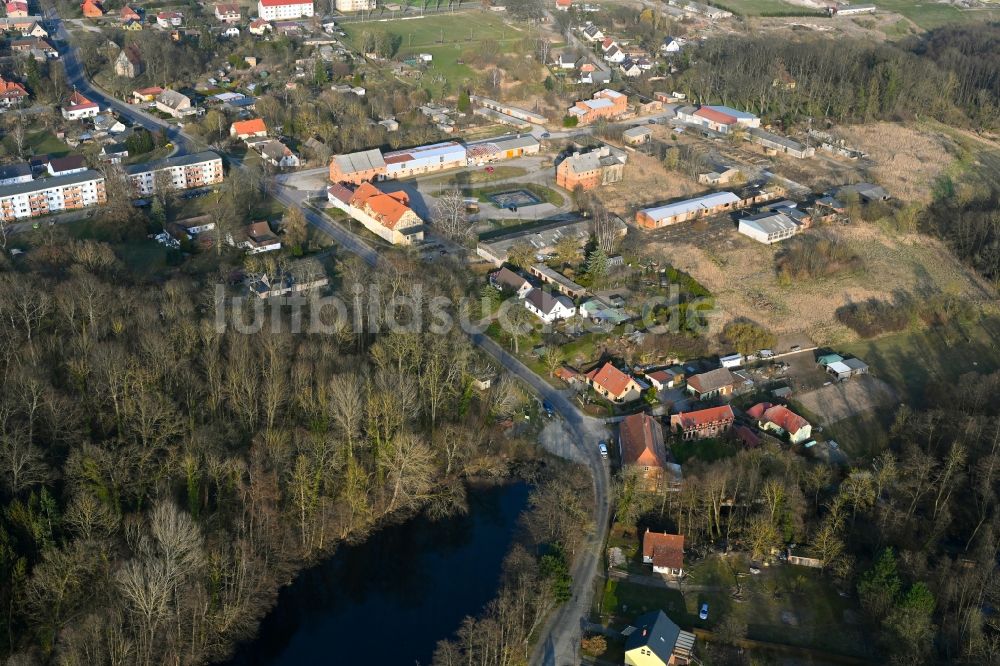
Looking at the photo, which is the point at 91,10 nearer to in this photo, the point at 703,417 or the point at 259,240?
the point at 259,240

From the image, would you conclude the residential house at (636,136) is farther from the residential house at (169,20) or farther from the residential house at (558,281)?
the residential house at (169,20)

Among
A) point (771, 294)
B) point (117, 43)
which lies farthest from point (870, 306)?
point (117, 43)

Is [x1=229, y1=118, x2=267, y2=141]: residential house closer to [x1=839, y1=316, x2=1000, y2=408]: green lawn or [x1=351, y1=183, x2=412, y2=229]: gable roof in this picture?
[x1=351, y1=183, x2=412, y2=229]: gable roof

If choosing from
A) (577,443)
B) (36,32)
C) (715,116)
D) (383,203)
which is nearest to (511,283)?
(383,203)

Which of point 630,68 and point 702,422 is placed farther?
point 630,68

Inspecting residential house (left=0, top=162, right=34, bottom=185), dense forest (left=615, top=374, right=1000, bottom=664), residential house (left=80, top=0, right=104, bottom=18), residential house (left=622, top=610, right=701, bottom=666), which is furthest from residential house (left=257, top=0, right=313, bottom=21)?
residential house (left=622, top=610, right=701, bottom=666)

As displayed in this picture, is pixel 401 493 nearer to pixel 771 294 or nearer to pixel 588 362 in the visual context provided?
pixel 588 362
